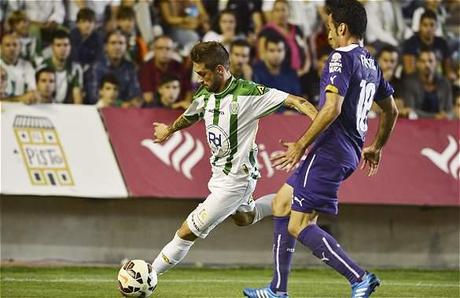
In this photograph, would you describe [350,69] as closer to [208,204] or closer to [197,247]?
[208,204]

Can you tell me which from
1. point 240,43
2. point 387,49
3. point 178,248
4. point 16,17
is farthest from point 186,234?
point 387,49

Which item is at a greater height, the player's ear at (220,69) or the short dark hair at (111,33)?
the player's ear at (220,69)

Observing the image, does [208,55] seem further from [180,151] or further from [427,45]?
[427,45]

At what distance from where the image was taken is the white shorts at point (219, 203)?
8859 mm

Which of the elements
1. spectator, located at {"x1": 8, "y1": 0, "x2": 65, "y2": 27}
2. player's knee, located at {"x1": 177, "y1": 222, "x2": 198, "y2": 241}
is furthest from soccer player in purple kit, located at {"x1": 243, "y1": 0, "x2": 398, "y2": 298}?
spectator, located at {"x1": 8, "y1": 0, "x2": 65, "y2": 27}

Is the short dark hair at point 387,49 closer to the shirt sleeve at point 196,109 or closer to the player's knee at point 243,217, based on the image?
the player's knee at point 243,217

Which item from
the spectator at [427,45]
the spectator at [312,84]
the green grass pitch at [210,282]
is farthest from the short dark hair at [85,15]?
the spectator at [427,45]

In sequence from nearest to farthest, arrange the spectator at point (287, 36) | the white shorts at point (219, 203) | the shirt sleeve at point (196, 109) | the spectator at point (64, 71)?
the white shorts at point (219, 203)
the shirt sleeve at point (196, 109)
the spectator at point (64, 71)
the spectator at point (287, 36)

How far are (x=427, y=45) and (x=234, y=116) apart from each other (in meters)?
6.87

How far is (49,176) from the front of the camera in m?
12.7

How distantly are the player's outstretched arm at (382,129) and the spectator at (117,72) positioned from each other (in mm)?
5314

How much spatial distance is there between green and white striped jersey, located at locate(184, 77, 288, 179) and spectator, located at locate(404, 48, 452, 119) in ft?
19.7

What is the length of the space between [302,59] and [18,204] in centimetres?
431

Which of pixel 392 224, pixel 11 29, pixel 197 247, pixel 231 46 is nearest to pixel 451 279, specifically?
pixel 392 224
